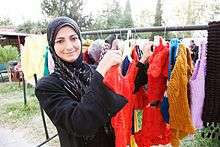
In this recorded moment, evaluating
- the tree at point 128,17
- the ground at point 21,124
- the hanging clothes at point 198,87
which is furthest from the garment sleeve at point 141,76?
the tree at point 128,17

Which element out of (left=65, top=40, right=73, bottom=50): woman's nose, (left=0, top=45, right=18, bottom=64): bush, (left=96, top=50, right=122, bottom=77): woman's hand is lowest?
(left=0, top=45, right=18, bottom=64): bush

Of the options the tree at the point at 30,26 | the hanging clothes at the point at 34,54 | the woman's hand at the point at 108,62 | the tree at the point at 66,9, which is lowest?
the hanging clothes at the point at 34,54

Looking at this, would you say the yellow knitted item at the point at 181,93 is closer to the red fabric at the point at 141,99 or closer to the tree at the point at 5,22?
the red fabric at the point at 141,99

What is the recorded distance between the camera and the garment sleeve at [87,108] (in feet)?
4.72

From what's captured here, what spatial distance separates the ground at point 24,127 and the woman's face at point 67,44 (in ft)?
10.5

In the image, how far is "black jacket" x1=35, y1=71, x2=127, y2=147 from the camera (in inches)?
56.6

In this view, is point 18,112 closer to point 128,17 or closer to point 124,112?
point 124,112

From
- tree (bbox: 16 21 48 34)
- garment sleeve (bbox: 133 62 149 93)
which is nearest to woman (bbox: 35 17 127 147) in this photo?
garment sleeve (bbox: 133 62 149 93)

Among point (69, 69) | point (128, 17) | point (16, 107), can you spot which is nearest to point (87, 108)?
point (69, 69)

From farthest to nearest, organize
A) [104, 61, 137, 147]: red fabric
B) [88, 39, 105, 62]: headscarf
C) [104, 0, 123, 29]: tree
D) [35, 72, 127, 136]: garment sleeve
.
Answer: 1. [104, 0, 123, 29]: tree
2. [88, 39, 105, 62]: headscarf
3. [104, 61, 137, 147]: red fabric
4. [35, 72, 127, 136]: garment sleeve

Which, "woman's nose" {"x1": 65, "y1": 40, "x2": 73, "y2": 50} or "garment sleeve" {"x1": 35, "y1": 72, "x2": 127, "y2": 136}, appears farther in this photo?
"woman's nose" {"x1": 65, "y1": 40, "x2": 73, "y2": 50}

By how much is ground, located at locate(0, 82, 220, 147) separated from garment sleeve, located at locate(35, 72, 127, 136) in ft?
10.7

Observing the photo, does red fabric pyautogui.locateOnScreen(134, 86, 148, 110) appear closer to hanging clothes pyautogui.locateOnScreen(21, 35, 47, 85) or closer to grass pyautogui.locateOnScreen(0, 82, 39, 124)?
hanging clothes pyautogui.locateOnScreen(21, 35, 47, 85)

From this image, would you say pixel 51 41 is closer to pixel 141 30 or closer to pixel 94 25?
pixel 141 30
